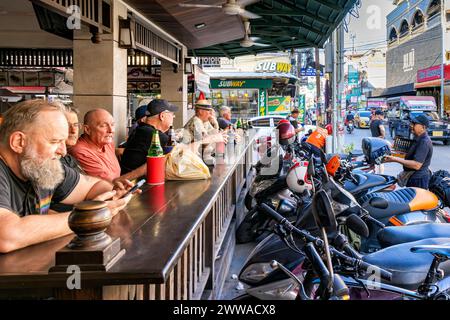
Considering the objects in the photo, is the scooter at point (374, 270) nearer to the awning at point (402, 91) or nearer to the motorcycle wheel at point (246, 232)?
the motorcycle wheel at point (246, 232)

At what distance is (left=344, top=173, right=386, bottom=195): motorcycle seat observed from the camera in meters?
4.59

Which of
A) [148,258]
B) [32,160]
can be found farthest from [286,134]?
[148,258]

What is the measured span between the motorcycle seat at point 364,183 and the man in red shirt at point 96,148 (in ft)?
8.39

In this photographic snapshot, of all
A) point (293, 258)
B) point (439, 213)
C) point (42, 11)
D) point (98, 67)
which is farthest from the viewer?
point (42, 11)

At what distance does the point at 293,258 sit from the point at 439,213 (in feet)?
8.49

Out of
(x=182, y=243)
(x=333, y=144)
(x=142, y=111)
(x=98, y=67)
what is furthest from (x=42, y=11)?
(x=333, y=144)

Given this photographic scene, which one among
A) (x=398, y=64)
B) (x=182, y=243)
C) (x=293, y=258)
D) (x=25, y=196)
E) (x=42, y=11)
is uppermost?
(x=398, y=64)

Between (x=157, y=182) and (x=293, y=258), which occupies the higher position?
(x=157, y=182)

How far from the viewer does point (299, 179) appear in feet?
14.9

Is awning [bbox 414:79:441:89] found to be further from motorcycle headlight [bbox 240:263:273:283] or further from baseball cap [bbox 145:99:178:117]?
motorcycle headlight [bbox 240:263:273:283]

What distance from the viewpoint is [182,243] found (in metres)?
1.73

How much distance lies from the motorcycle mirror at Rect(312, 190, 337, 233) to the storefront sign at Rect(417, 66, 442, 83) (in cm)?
3062

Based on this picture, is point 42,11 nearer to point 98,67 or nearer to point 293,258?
point 98,67

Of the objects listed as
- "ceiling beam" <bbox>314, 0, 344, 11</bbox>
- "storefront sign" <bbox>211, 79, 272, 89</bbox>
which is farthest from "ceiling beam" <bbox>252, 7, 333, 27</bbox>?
"storefront sign" <bbox>211, 79, 272, 89</bbox>
